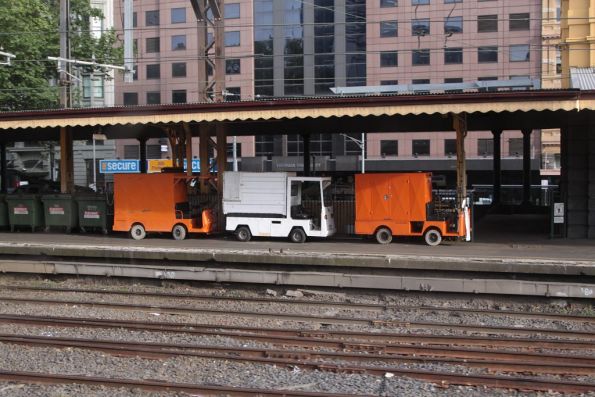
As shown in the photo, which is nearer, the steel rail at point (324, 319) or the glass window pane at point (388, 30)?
the steel rail at point (324, 319)

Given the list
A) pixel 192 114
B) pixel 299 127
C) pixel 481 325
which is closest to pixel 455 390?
pixel 481 325

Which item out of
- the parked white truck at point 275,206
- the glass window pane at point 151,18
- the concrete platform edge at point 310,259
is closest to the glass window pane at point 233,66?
the glass window pane at point 151,18

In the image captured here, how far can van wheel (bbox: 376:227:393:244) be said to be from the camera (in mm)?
17625

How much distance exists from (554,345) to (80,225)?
52.4 feet

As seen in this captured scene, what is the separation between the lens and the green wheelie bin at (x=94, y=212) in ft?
66.3

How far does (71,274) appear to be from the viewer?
51.7 feet

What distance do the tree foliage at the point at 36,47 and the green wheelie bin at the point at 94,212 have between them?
1018 centimetres

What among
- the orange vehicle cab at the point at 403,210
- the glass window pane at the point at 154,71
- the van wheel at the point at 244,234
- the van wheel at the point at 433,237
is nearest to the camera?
the van wheel at the point at 433,237

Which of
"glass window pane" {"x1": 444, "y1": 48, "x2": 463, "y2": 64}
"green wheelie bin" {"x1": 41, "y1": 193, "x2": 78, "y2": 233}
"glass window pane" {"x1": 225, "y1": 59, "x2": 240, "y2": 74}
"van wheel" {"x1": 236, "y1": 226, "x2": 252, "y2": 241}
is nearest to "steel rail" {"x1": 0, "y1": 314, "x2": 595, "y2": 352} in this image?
"van wheel" {"x1": 236, "y1": 226, "x2": 252, "y2": 241}

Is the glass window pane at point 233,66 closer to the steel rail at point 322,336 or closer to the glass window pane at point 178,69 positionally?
the glass window pane at point 178,69

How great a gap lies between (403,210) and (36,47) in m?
21.8

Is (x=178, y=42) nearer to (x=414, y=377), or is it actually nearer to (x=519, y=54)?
(x=519, y=54)

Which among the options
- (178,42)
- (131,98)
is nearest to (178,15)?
(178,42)

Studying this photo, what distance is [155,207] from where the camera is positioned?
19125 mm
